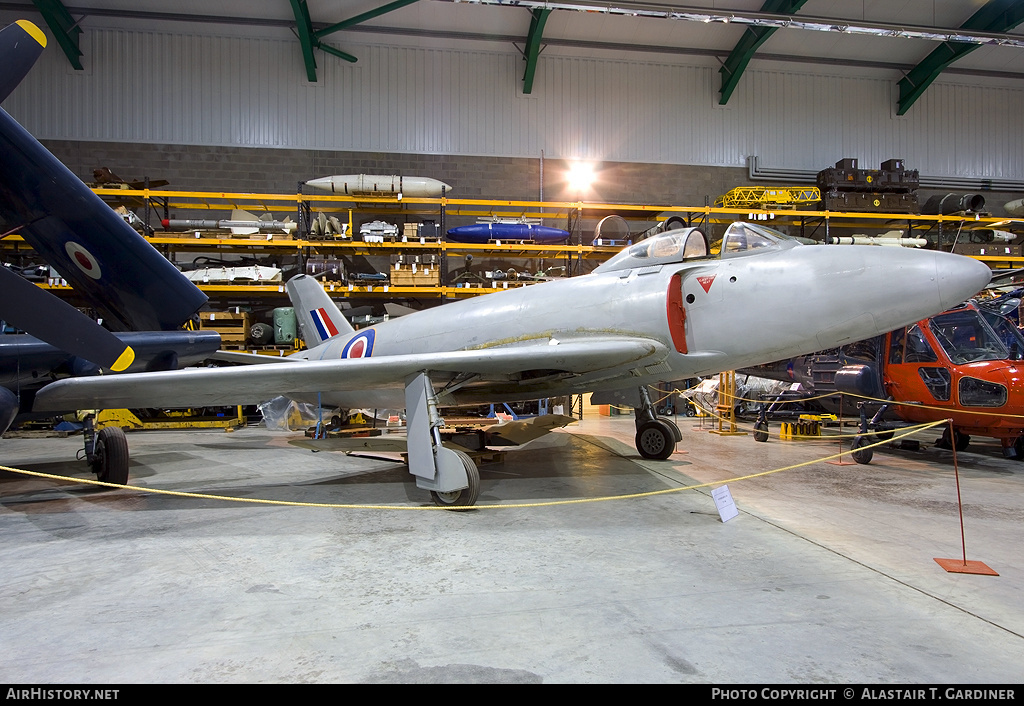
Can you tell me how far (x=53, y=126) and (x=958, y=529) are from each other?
19328 mm

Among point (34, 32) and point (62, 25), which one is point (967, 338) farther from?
point (62, 25)

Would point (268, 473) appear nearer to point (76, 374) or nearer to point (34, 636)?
point (76, 374)

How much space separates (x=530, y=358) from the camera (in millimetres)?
4922

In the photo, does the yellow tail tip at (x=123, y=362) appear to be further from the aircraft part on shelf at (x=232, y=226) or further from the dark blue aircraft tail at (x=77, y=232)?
the aircraft part on shelf at (x=232, y=226)

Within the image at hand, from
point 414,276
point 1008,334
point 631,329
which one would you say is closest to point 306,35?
point 414,276

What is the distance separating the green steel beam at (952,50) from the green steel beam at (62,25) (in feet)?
76.5

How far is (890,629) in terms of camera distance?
2506 mm

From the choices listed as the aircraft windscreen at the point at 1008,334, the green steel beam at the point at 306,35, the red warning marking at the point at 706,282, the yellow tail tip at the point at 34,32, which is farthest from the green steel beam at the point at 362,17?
the aircraft windscreen at the point at 1008,334

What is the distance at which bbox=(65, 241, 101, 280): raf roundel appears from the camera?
5.82 m

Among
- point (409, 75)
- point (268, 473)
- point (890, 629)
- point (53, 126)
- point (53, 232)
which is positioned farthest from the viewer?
point (409, 75)

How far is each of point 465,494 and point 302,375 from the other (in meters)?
1.86

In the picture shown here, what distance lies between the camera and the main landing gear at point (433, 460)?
4.64m

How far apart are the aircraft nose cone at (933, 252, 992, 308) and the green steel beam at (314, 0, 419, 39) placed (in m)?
13.0
